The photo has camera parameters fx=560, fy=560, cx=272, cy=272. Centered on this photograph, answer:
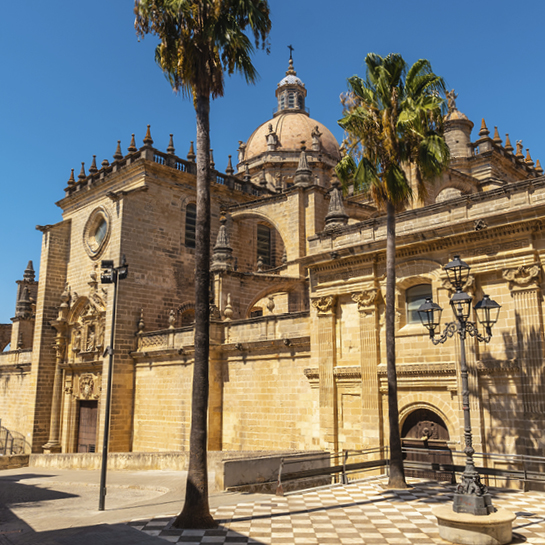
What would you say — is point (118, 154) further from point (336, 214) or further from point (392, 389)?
point (392, 389)

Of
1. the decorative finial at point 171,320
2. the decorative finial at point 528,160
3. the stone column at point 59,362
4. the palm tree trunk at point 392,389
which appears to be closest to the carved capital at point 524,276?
the palm tree trunk at point 392,389

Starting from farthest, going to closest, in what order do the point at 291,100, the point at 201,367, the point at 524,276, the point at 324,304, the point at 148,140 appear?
the point at 291,100 < the point at 148,140 < the point at 324,304 < the point at 524,276 < the point at 201,367

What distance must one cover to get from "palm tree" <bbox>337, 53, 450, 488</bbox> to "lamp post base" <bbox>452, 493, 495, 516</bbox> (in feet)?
14.9

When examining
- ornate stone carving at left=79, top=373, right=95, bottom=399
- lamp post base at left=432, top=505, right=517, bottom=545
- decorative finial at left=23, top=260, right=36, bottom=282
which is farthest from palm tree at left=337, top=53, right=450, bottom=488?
decorative finial at left=23, top=260, right=36, bottom=282

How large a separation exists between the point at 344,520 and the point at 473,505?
232 cm

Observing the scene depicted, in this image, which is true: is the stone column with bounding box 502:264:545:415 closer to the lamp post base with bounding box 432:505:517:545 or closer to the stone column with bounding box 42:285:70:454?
the lamp post base with bounding box 432:505:517:545

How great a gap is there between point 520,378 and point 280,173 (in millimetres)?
30051

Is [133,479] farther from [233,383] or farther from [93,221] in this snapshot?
[93,221]

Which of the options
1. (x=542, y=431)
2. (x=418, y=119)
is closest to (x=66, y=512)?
(x=542, y=431)

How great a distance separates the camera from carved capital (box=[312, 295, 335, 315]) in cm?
1798

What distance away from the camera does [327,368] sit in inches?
701

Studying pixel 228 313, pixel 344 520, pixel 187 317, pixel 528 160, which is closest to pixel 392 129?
pixel 344 520

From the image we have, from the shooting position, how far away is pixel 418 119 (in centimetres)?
1327

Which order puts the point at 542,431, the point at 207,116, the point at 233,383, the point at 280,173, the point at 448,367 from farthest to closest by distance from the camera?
the point at 280,173, the point at 233,383, the point at 448,367, the point at 542,431, the point at 207,116
